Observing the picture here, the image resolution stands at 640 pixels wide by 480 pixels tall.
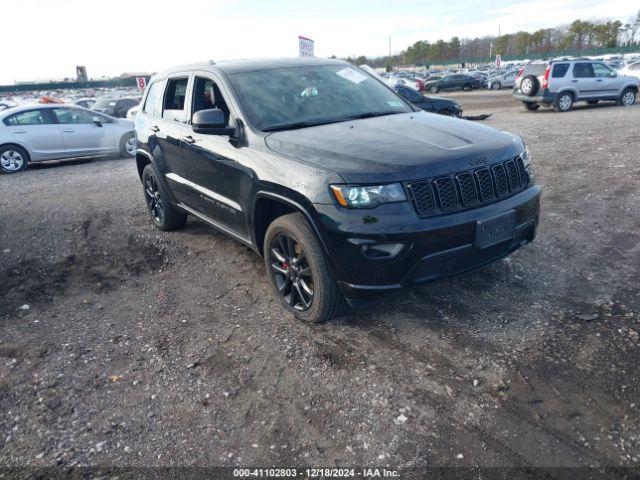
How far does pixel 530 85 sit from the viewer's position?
58.0 feet

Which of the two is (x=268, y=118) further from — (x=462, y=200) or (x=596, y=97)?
(x=596, y=97)

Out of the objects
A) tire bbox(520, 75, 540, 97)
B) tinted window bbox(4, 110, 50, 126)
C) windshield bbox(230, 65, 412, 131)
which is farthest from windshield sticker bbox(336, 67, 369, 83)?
tire bbox(520, 75, 540, 97)

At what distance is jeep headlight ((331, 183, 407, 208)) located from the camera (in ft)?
10.2

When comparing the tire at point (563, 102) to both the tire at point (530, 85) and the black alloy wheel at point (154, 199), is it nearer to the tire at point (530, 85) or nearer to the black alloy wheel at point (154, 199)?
the tire at point (530, 85)

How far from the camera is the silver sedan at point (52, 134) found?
37.2 feet

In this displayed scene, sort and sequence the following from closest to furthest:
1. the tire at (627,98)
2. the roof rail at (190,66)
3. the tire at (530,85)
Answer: the roof rail at (190,66)
the tire at (530,85)
the tire at (627,98)

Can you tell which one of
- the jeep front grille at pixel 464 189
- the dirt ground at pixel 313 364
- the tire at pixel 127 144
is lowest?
the dirt ground at pixel 313 364

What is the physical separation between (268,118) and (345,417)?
7.82ft

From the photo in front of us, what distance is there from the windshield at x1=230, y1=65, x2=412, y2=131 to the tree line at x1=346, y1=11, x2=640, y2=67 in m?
99.0

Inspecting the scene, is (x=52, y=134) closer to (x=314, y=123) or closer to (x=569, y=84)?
(x=314, y=123)

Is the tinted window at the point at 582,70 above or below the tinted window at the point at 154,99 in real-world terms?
below

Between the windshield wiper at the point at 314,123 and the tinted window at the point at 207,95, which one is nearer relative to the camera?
the windshield wiper at the point at 314,123

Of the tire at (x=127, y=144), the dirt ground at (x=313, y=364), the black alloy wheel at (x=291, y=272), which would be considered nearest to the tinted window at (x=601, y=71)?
the dirt ground at (x=313, y=364)

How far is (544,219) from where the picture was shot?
5789mm
